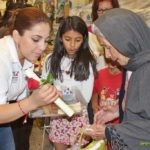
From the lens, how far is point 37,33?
166 cm

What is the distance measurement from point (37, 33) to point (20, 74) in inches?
9.8

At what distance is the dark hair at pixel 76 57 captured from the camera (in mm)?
2430

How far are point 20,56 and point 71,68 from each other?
2.36 feet

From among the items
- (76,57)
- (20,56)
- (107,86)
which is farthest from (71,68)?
(20,56)

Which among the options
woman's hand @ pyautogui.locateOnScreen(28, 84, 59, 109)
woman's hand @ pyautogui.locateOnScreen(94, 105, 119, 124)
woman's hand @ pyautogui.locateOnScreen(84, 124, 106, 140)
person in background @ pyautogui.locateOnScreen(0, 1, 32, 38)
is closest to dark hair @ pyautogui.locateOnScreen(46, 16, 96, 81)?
person in background @ pyautogui.locateOnScreen(0, 1, 32, 38)

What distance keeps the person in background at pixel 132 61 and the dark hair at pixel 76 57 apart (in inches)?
37.1

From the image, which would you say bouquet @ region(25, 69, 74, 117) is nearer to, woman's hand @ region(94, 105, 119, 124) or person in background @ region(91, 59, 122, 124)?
woman's hand @ region(94, 105, 119, 124)

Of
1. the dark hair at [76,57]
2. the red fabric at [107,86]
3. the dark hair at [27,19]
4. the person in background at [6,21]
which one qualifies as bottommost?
the red fabric at [107,86]

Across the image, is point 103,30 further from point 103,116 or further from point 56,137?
point 56,137

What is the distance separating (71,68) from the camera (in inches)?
96.0

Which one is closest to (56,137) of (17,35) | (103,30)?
(17,35)

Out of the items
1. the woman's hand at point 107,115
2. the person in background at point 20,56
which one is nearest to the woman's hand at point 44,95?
the person in background at point 20,56

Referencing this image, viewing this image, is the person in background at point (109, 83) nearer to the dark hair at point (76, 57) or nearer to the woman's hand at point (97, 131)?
the dark hair at point (76, 57)

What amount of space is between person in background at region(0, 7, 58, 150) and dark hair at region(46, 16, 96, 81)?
615 millimetres
